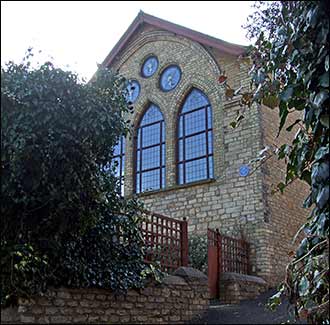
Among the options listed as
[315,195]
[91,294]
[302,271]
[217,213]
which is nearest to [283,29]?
[315,195]

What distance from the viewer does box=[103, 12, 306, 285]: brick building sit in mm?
12617

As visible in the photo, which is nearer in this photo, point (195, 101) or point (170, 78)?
point (195, 101)

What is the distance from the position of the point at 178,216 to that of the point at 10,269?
25.8 feet

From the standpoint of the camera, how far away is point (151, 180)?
596 inches

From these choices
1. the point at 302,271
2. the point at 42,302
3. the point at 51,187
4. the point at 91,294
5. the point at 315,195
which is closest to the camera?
the point at 315,195

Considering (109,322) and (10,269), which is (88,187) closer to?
(10,269)

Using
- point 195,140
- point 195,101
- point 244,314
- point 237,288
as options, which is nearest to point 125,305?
point 244,314

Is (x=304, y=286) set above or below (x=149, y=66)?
below

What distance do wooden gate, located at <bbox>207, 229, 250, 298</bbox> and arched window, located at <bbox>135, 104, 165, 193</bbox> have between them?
3.51m

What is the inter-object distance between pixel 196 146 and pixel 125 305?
725 centimetres

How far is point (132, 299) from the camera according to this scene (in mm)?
7922

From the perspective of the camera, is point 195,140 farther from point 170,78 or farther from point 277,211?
point 277,211

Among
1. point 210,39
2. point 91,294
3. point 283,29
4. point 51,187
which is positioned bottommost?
point 91,294

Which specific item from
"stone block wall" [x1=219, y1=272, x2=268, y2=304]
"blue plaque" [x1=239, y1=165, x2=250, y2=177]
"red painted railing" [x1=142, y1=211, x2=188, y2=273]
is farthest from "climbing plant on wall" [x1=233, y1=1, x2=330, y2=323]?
"blue plaque" [x1=239, y1=165, x2=250, y2=177]
